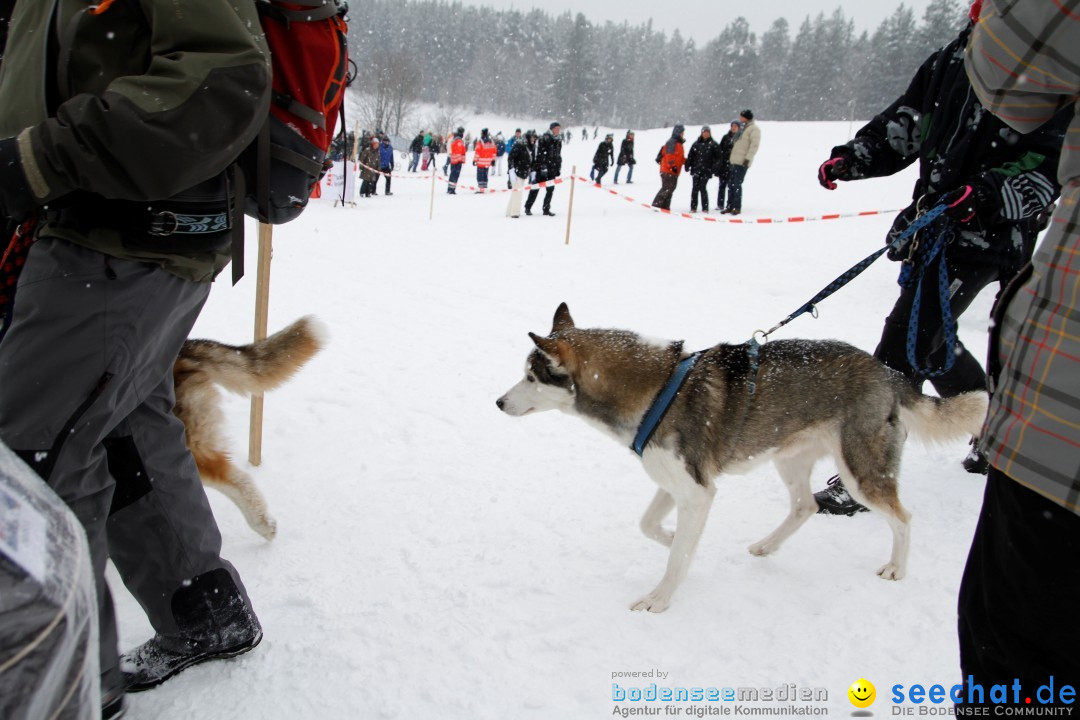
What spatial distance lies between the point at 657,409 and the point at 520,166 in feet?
43.8

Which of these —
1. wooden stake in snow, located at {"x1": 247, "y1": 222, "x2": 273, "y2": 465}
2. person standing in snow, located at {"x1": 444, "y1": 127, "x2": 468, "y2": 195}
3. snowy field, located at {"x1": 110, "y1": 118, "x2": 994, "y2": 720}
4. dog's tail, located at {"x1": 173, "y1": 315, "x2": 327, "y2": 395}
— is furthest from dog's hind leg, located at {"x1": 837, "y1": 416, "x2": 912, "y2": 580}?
person standing in snow, located at {"x1": 444, "y1": 127, "x2": 468, "y2": 195}

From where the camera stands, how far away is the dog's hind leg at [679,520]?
2.54 metres

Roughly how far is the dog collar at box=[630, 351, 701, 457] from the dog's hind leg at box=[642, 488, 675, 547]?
0.88 ft

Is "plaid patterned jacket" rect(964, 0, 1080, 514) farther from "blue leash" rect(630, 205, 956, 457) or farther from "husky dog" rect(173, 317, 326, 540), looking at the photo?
"husky dog" rect(173, 317, 326, 540)

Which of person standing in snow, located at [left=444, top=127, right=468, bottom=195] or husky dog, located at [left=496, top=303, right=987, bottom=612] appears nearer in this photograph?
husky dog, located at [left=496, top=303, right=987, bottom=612]

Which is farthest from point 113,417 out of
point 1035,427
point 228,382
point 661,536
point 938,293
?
point 938,293

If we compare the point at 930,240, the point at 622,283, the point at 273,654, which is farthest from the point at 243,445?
the point at 622,283

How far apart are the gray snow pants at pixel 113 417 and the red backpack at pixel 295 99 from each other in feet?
1.20

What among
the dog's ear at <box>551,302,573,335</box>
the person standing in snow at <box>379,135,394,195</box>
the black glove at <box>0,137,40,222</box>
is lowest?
the person standing in snow at <box>379,135,394,195</box>

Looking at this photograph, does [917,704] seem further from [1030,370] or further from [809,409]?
[1030,370]

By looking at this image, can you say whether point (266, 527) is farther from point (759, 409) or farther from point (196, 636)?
point (759, 409)

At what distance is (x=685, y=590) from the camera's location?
267 cm

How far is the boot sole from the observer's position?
1912 millimetres

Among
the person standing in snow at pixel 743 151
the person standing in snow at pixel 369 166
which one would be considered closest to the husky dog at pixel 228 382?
the person standing in snow at pixel 743 151
